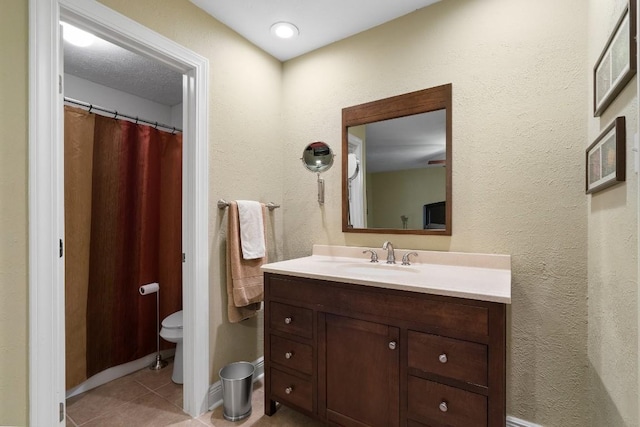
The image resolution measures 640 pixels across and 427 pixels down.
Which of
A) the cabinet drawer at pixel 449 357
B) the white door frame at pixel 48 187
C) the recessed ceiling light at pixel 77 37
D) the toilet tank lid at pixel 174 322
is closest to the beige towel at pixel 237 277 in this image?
the toilet tank lid at pixel 174 322

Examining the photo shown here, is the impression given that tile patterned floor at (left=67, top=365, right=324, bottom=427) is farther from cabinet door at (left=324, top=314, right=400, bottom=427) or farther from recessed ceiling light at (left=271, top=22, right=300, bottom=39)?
recessed ceiling light at (left=271, top=22, right=300, bottom=39)

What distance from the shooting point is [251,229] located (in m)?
1.93

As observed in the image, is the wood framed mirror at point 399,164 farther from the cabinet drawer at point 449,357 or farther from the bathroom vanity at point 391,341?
Result: the cabinet drawer at point 449,357

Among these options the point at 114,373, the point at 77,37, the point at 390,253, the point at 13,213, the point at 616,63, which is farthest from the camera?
the point at 114,373

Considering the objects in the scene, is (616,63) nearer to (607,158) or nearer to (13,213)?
(607,158)

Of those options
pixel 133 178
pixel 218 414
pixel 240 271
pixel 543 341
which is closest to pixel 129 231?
pixel 133 178

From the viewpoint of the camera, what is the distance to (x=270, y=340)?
1.65 m

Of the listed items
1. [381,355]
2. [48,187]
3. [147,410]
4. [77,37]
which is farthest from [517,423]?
[77,37]

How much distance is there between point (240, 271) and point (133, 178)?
1.24 metres

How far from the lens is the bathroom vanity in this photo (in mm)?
1118

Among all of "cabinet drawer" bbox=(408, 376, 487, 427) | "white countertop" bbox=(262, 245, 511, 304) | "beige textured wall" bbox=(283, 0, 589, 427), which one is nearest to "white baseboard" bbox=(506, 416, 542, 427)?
"beige textured wall" bbox=(283, 0, 589, 427)

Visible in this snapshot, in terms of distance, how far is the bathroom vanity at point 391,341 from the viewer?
112 cm

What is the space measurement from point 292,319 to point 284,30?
176cm

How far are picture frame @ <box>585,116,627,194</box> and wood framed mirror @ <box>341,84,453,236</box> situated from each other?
592 millimetres
